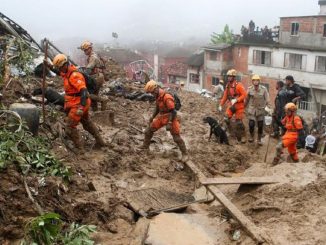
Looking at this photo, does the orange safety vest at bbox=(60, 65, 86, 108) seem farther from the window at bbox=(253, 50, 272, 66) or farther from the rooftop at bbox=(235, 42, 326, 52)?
the window at bbox=(253, 50, 272, 66)

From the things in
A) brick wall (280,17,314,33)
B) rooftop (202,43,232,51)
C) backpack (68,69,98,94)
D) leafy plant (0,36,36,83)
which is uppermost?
brick wall (280,17,314,33)

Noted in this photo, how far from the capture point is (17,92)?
8.94 metres

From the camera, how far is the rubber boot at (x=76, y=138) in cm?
754

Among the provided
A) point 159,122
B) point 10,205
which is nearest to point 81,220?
point 10,205

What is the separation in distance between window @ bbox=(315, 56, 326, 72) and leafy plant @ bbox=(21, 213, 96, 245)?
91.4ft

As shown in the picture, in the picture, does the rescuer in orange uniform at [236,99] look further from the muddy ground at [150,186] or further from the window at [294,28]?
the window at [294,28]

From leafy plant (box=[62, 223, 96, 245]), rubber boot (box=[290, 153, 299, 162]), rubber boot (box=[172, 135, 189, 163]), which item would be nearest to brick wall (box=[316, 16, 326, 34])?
rubber boot (box=[290, 153, 299, 162])

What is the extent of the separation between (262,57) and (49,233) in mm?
30940

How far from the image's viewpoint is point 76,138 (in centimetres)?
762

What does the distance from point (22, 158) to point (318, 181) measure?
4.11 metres

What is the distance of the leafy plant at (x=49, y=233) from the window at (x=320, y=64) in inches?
1097

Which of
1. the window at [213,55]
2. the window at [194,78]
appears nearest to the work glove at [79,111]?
the window at [213,55]

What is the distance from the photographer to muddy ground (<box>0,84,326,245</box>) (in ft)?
16.3

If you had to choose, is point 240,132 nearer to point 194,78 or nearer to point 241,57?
point 241,57
